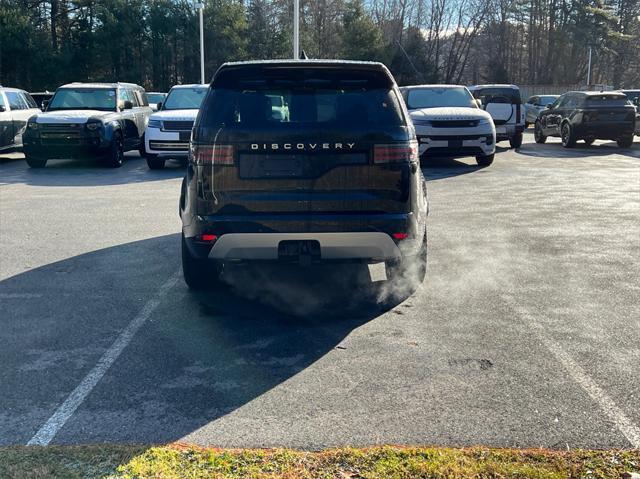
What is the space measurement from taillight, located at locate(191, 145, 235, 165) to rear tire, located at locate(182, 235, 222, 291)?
98cm

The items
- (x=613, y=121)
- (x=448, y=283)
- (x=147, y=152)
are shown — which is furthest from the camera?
(x=613, y=121)

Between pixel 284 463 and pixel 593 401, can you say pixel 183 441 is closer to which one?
pixel 284 463

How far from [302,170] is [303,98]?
1.94 feet

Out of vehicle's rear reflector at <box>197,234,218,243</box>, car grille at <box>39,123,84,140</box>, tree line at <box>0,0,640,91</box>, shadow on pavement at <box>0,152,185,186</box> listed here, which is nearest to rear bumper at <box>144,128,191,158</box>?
shadow on pavement at <box>0,152,185,186</box>

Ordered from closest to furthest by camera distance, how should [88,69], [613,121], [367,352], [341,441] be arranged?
1. [341,441]
2. [367,352]
3. [613,121]
4. [88,69]

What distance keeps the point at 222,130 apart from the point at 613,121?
16.9m

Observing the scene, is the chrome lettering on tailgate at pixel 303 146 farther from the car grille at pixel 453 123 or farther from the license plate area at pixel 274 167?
the car grille at pixel 453 123

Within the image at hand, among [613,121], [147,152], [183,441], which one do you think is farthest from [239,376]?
[613,121]

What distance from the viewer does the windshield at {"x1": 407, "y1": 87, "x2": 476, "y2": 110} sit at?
15.4 m

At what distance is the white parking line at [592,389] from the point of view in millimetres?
3348

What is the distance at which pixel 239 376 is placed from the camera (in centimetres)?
403

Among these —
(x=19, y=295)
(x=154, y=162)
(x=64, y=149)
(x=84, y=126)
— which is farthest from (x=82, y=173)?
(x=19, y=295)

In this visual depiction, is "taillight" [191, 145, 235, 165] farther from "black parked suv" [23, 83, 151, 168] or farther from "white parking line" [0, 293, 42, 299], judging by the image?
"black parked suv" [23, 83, 151, 168]

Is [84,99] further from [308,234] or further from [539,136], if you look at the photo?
[539,136]
